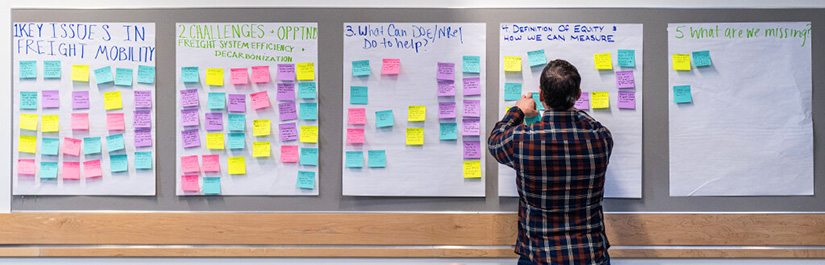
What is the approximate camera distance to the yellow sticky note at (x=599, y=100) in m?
1.81

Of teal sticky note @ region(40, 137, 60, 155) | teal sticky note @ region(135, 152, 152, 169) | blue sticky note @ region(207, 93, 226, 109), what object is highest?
blue sticky note @ region(207, 93, 226, 109)

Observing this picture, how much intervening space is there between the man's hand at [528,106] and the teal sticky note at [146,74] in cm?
139

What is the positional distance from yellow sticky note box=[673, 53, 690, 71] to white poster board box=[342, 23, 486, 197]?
2.38 ft

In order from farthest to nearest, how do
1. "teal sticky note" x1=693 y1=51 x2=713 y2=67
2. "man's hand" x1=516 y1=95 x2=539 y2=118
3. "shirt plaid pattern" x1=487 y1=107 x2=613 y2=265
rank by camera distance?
"teal sticky note" x1=693 y1=51 x2=713 y2=67 → "man's hand" x1=516 y1=95 x2=539 y2=118 → "shirt plaid pattern" x1=487 y1=107 x2=613 y2=265

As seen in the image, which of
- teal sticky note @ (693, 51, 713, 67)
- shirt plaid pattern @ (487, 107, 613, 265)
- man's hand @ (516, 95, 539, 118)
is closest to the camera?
shirt plaid pattern @ (487, 107, 613, 265)

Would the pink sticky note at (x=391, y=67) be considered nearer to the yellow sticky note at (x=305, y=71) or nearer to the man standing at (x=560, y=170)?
the yellow sticky note at (x=305, y=71)

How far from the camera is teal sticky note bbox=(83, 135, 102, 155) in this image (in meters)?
1.84

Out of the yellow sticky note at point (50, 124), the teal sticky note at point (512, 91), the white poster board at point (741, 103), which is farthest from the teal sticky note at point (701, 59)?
the yellow sticky note at point (50, 124)

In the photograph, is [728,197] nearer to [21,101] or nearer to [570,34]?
[570,34]

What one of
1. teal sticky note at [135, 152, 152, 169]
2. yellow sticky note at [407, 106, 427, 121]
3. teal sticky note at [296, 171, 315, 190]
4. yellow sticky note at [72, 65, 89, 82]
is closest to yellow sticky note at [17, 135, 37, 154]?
yellow sticky note at [72, 65, 89, 82]

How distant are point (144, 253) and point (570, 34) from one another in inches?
72.7

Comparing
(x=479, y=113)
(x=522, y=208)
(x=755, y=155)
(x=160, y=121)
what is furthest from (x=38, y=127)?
(x=755, y=155)

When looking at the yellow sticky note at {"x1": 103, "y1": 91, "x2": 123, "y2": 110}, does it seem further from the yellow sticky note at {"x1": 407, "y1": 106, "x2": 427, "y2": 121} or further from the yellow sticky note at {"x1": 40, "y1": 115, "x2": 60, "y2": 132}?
the yellow sticky note at {"x1": 407, "y1": 106, "x2": 427, "y2": 121}

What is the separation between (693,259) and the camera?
73.4 inches
